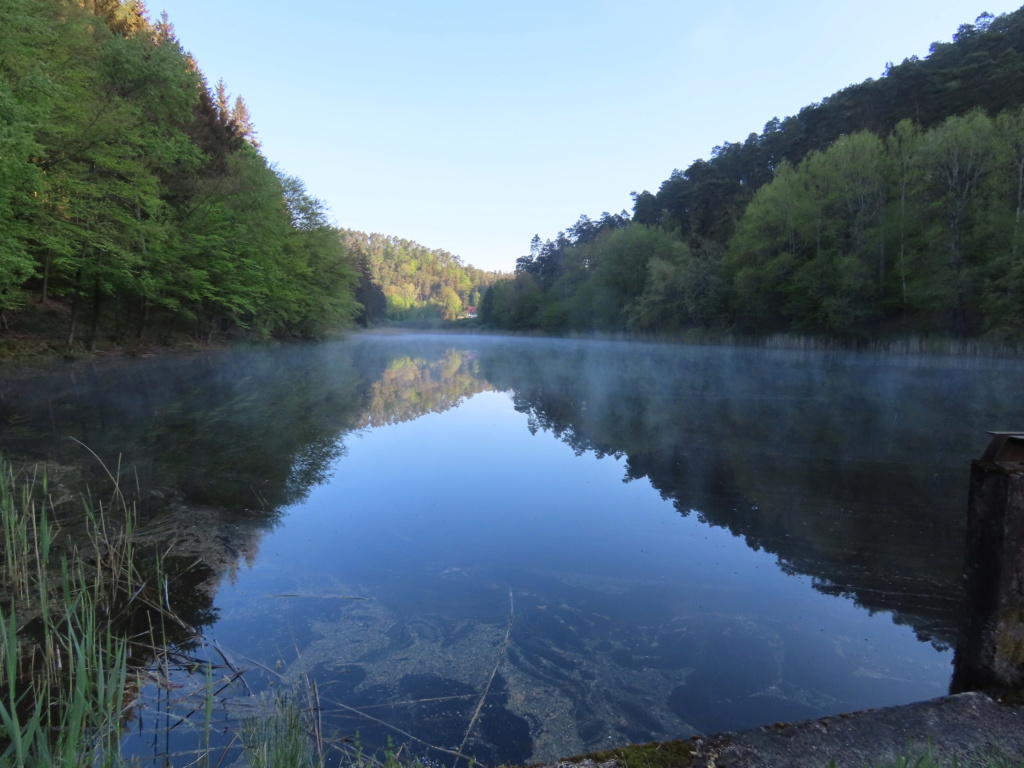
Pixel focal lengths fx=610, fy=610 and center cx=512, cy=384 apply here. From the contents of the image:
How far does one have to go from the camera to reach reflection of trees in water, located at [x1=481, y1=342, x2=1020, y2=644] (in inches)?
177

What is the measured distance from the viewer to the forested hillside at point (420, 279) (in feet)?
460

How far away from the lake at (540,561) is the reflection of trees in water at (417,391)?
50cm

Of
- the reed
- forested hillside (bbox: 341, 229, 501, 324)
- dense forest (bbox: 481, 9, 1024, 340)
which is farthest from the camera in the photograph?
forested hillside (bbox: 341, 229, 501, 324)

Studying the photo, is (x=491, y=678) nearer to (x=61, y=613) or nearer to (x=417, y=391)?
(x=61, y=613)

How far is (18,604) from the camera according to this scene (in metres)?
3.44

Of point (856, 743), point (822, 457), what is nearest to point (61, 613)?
point (856, 743)

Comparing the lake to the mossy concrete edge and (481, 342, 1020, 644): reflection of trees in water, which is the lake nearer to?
(481, 342, 1020, 644): reflection of trees in water

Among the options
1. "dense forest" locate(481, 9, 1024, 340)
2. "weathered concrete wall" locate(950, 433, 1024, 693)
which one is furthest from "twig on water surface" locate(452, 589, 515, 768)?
"dense forest" locate(481, 9, 1024, 340)

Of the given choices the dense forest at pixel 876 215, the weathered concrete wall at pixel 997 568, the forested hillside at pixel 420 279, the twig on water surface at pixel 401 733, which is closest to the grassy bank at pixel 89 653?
the twig on water surface at pixel 401 733

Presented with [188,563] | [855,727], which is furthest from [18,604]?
[855,727]

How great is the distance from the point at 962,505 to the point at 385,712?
578cm

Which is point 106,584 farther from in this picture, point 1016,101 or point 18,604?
point 1016,101

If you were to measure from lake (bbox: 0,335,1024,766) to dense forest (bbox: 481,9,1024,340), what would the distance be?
1937 centimetres

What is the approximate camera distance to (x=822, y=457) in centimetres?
794
